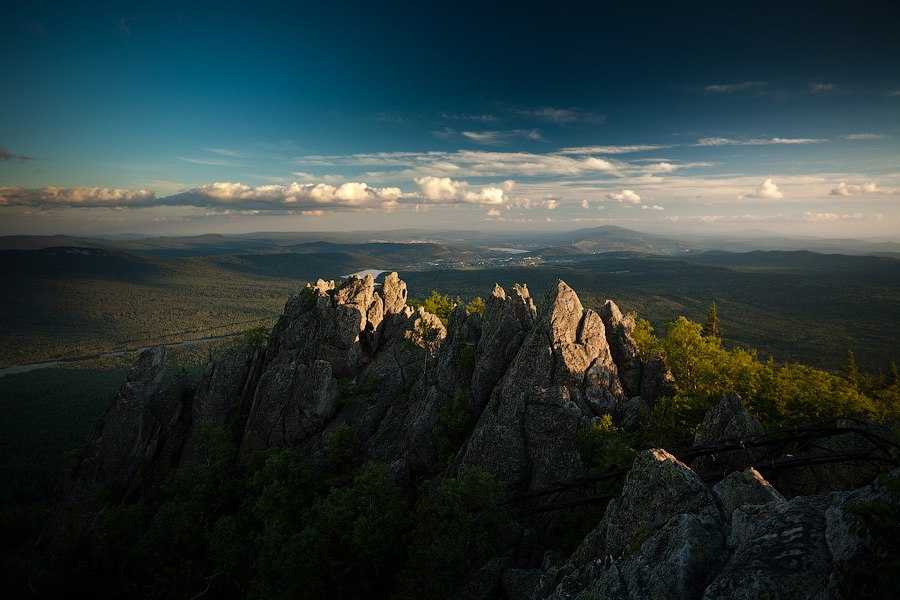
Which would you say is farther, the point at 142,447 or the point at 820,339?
the point at 820,339

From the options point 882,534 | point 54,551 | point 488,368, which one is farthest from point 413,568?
point 54,551

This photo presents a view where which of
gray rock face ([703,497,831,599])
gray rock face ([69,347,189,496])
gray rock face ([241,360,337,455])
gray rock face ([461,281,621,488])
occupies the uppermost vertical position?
gray rock face ([703,497,831,599])

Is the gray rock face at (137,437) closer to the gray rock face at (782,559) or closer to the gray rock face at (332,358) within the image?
the gray rock face at (332,358)

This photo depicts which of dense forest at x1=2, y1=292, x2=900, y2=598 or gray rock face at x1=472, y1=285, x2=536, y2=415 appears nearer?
dense forest at x1=2, y1=292, x2=900, y2=598

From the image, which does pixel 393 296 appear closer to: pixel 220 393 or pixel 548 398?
pixel 220 393

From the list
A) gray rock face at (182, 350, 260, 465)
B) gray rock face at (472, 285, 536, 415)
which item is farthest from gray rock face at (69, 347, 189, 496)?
gray rock face at (472, 285, 536, 415)

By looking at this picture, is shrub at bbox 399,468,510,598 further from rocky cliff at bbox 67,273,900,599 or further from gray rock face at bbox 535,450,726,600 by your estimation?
gray rock face at bbox 535,450,726,600

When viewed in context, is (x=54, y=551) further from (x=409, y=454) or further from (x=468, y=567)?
(x=468, y=567)
